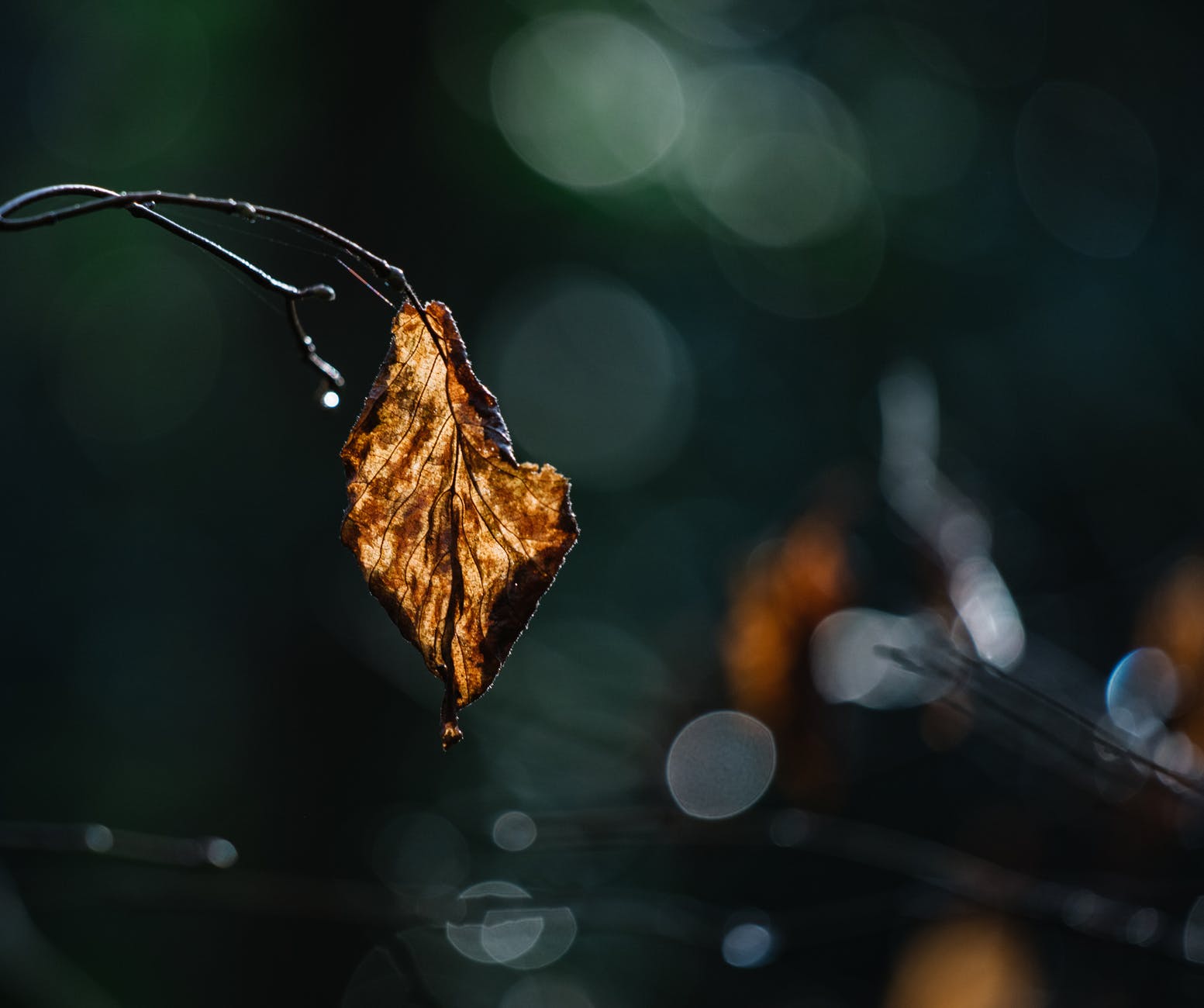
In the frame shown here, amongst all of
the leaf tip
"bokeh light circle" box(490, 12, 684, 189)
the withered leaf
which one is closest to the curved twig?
the withered leaf

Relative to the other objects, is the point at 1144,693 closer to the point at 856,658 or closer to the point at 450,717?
the point at 856,658

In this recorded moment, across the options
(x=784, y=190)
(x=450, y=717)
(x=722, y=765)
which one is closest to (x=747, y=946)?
(x=450, y=717)

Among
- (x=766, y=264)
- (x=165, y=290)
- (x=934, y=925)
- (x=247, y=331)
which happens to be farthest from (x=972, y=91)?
(x=934, y=925)

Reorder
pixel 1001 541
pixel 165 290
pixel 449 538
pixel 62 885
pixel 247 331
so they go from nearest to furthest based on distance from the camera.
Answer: pixel 449 538
pixel 1001 541
pixel 62 885
pixel 247 331
pixel 165 290

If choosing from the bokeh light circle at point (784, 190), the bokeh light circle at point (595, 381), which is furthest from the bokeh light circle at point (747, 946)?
the bokeh light circle at point (784, 190)

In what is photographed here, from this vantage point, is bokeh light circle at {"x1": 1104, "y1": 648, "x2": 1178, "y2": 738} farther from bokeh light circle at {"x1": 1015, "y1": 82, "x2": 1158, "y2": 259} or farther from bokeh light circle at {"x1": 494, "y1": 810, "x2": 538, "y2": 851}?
bokeh light circle at {"x1": 1015, "y1": 82, "x2": 1158, "y2": 259}

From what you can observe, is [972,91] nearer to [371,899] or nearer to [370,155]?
[370,155]
